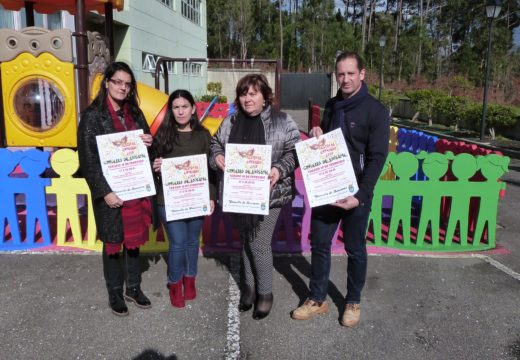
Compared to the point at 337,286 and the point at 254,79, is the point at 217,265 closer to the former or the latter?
the point at 337,286

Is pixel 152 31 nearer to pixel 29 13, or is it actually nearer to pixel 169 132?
pixel 29 13

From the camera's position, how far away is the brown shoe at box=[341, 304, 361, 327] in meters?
3.26

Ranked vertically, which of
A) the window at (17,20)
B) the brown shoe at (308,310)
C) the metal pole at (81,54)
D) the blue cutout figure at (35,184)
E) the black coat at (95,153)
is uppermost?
the window at (17,20)

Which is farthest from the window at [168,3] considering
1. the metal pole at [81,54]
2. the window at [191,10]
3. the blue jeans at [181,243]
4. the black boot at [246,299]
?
the black boot at [246,299]

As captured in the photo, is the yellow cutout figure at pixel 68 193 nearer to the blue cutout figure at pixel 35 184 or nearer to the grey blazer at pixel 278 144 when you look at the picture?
the blue cutout figure at pixel 35 184

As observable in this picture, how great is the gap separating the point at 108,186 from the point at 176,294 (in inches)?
40.1

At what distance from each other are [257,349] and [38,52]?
4742 millimetres

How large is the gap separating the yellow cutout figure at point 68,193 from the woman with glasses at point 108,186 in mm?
1381

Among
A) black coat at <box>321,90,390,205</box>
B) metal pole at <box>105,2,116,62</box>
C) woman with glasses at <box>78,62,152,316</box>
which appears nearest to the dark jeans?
woman with glasses at <box>78,62,152,316</box>

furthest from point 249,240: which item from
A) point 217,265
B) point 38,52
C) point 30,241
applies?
point 38,52

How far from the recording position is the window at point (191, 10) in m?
24.3

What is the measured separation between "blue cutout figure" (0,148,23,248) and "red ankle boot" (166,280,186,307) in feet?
6.98

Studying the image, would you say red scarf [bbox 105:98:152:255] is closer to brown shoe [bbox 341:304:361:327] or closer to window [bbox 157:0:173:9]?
brown shoe [bbox 341:304:361:327]

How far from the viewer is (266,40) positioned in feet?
182
